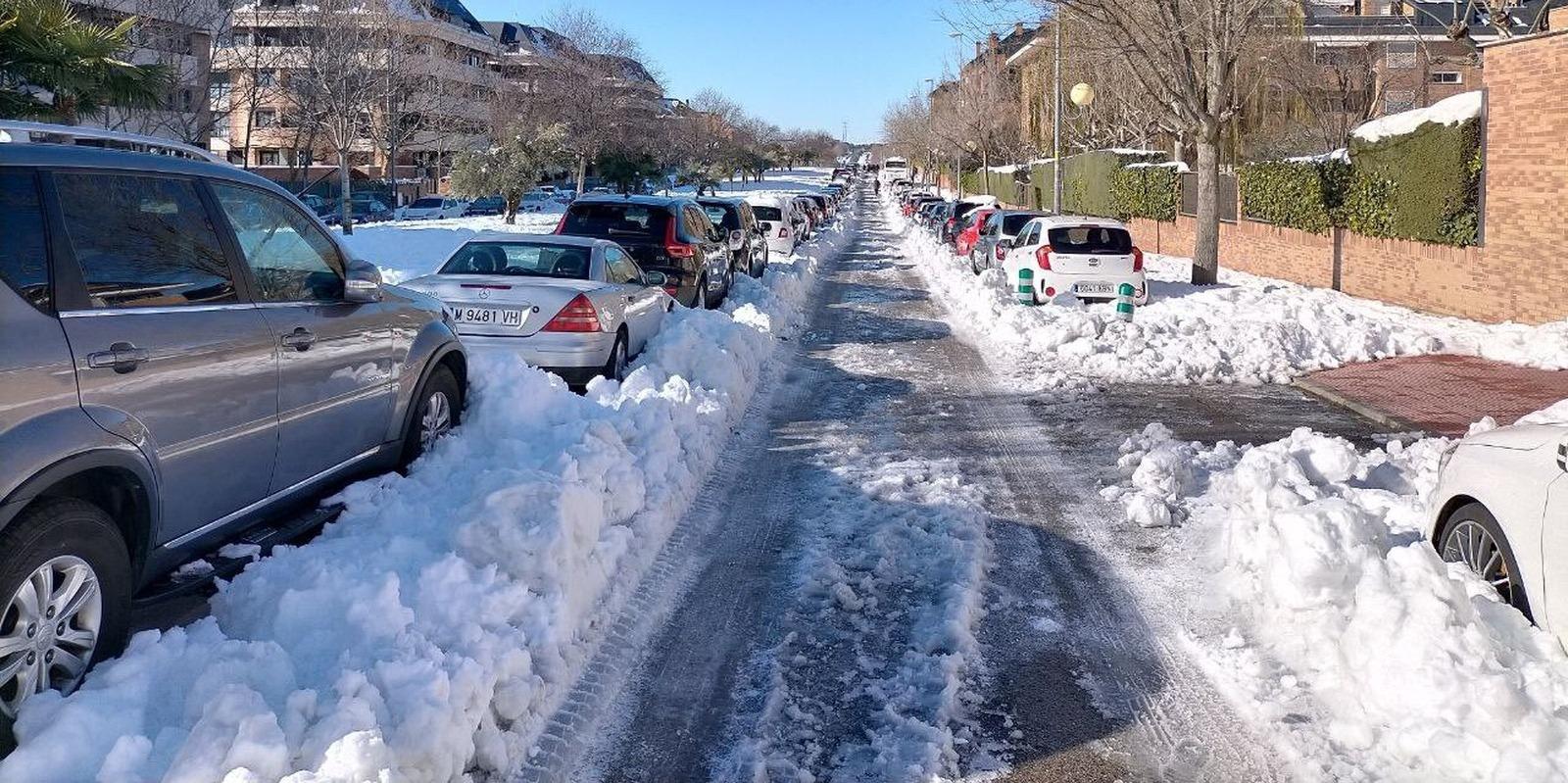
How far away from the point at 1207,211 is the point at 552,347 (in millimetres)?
15365

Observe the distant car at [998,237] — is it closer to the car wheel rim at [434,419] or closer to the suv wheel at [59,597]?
the car wheel rim at [434,419]

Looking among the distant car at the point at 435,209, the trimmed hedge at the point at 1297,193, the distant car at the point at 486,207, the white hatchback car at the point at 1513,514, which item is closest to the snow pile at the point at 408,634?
the white hatchback car at the point at 1513,514

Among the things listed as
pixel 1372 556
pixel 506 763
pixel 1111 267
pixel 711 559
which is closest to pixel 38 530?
pixel 506 763

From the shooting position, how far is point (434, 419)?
23.2 feet

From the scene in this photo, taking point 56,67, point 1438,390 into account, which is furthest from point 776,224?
point 1438,390

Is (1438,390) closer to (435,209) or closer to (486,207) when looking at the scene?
(435,209)

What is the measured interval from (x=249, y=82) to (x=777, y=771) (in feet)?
95.9

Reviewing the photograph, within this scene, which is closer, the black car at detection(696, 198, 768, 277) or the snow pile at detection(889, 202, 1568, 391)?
the snow pile at detection(889, 202, 1568, 391)

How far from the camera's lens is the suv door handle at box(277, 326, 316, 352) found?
17.1 ft

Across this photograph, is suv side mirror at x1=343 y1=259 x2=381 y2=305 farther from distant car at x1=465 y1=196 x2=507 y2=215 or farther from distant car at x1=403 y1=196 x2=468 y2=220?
distant car at x1=465 y1=196 x2=507 y2=215

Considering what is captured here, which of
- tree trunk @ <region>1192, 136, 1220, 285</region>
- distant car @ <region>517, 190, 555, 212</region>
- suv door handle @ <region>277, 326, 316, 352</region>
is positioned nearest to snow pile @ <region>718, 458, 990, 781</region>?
suv door handle @ <region>277, 326, 316, 352</region>

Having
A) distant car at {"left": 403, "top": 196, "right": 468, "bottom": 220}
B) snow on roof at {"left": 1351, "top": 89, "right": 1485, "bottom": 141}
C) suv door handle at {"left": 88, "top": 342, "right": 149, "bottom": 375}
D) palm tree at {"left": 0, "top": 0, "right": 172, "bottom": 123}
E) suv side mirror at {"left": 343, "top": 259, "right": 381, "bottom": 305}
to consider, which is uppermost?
palm tree at {"left": 0, "top": 0, "right": 172, "bottom": 123}

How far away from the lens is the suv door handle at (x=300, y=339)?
5.20m

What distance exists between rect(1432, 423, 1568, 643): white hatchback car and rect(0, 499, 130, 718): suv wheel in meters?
4.80
